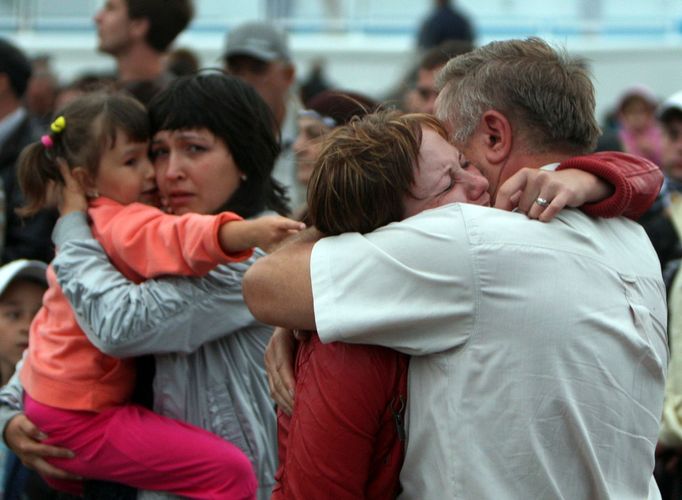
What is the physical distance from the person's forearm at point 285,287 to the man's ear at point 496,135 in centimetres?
43

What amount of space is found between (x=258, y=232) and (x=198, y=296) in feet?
1.12

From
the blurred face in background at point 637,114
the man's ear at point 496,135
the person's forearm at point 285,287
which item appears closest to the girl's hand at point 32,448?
the person's forearm at point 285,287

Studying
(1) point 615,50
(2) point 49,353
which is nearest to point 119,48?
(2) point 49,353

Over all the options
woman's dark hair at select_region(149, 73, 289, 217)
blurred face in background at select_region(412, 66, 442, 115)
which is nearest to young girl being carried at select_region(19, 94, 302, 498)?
woman's dark hair at select_region(149, 73, 289, 217)

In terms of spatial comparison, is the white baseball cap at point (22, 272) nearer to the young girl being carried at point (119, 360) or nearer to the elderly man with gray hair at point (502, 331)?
the young girl being carried at point (119, 360)

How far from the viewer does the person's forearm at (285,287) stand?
2328 mm

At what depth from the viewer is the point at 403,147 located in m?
2.39

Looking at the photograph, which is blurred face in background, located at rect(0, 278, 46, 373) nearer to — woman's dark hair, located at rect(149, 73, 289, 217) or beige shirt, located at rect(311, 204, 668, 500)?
woman's dark hair, located at rect(149, 73, 289, 217)

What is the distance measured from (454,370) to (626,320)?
379 millimetres

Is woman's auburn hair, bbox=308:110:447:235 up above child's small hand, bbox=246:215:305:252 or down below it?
above

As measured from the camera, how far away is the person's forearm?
2328 mm

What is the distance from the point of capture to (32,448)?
325 cm

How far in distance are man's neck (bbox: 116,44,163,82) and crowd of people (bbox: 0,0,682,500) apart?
79.0 inches

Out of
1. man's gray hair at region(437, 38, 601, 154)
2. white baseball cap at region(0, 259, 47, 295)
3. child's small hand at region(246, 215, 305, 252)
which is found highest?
Answer: man's gray hair at region(437, 38, 601, 154)
